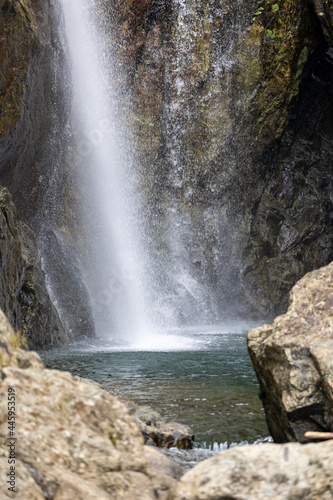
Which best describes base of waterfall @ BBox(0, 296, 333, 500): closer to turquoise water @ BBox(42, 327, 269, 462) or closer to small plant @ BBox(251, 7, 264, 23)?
turquoise water @ BBox(42, 327, 269, 462)

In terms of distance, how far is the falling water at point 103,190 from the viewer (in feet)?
59.9

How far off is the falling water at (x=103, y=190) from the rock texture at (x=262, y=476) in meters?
14.8

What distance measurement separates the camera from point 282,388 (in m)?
3.97

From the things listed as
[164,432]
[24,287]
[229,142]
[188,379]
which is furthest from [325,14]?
[164,432]

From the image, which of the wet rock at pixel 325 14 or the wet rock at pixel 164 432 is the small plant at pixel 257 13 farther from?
the wet rock at pixel 164 432

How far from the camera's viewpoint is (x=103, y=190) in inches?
784

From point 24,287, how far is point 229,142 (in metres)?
10.8

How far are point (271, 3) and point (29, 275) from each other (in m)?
13.2

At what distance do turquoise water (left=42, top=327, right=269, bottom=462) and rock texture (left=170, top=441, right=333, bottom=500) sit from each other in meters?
2.24

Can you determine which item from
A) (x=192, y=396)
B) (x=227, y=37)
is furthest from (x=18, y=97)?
(x=227, y=37)

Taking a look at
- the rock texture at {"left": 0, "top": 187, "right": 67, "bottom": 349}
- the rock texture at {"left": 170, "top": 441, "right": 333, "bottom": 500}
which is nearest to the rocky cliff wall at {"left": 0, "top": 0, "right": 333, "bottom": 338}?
the rock texture at {"left": 0, "top": 187, "right": 67, "bottom": 349}

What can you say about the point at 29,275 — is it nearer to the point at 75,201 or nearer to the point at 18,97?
the point at 18,97

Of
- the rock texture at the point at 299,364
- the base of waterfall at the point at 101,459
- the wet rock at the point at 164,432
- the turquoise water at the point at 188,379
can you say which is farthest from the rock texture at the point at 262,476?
the wet rock at the point at 164,432

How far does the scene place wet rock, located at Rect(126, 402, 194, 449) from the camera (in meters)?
4.91
